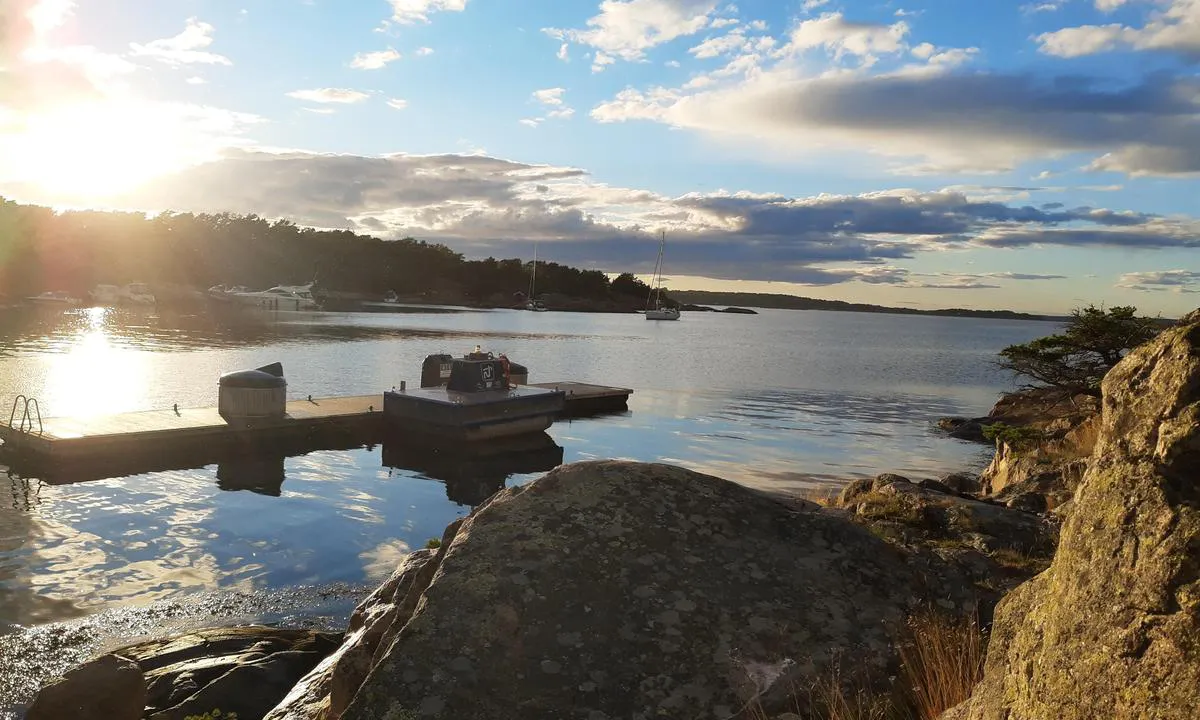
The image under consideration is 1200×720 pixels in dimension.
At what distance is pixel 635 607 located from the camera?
3525 mm

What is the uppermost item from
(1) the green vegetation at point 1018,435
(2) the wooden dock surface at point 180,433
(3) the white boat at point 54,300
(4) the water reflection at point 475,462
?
(1) the green vegetation at point 1018,435

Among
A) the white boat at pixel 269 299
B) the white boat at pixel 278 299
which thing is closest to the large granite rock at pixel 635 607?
the white boat at pixel 269 299

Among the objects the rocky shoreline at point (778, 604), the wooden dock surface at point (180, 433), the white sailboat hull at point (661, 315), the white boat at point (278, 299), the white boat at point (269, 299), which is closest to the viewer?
the rocky shoreline at point (778, 604)

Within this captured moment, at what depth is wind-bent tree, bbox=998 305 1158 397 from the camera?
16.4 m

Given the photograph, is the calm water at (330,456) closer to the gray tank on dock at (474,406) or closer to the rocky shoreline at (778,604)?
the gray tank on dock at (474,406)

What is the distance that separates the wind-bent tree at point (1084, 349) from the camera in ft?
53.7

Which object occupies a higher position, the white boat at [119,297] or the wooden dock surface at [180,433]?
the white boat at [119,297]

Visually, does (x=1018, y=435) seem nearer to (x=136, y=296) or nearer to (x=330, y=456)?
(x=330, y=456)

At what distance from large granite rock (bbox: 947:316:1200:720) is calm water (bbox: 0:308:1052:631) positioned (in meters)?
12.0

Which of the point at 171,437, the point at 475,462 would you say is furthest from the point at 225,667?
the point at 475,462

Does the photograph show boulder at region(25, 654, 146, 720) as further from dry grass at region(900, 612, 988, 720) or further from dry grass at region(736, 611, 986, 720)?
dry grass at region(900, 612, 988, 720)

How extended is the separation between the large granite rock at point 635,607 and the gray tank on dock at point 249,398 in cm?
2032

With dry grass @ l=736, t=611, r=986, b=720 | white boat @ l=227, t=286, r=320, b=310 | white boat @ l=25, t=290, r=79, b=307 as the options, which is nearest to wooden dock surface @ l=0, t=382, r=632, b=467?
dry grass @ l=736, t=611, r=986, b=720

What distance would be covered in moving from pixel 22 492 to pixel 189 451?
4.32 meters
